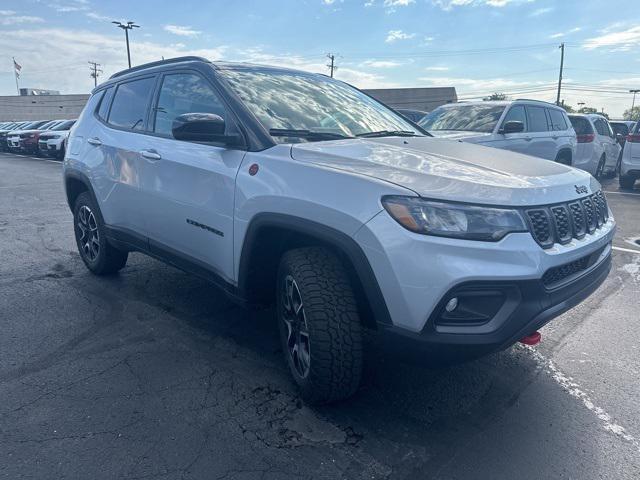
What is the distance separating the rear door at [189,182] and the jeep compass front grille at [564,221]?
167 cm

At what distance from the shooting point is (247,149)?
312cm

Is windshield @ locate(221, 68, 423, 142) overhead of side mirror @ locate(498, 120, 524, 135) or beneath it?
overhead

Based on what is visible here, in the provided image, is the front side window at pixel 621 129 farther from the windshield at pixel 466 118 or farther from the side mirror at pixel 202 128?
the side mirror at pixel 202 128

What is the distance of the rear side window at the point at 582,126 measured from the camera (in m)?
13.0

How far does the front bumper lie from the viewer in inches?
89.9

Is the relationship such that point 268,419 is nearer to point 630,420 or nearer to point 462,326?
point 462,326

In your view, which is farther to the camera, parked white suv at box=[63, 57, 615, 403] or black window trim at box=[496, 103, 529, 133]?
black window trim at box=[496, 103, 529, 133]

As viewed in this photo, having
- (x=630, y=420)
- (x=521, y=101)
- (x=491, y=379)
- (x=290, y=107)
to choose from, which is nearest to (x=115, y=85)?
(x=290, y=107)

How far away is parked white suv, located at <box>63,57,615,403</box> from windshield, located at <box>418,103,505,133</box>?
16.8 ft

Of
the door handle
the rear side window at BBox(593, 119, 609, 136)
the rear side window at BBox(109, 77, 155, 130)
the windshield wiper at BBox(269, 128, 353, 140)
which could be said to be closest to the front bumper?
the windshield wiper at BBox(269, 128, 353, 140)

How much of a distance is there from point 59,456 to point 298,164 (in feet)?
6.03

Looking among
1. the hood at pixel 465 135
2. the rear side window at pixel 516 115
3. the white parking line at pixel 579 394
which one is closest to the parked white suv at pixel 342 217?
the white parking line at pixel 579 394

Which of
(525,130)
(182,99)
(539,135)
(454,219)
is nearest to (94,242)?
(182,99)

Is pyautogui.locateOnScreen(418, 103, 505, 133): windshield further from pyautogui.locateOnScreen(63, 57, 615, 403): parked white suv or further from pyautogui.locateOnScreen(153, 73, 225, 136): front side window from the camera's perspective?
pyautogui.locateOnScreen(153, 73, 225, 136): front side window
